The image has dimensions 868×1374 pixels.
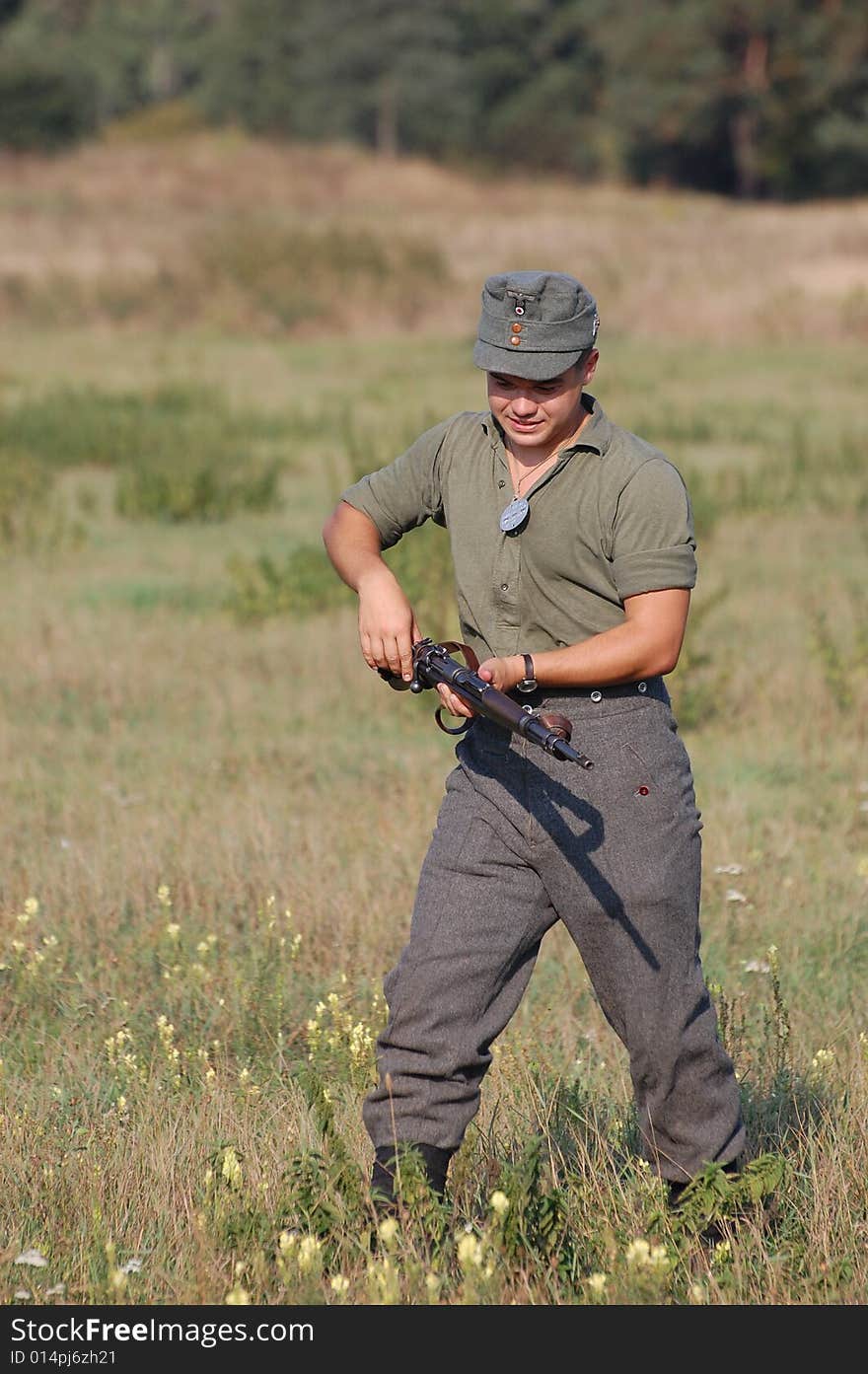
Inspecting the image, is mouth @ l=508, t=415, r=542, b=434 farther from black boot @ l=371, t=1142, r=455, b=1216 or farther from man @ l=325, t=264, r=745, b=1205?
black boot @ l=371, t=1142, r=455, b=1216

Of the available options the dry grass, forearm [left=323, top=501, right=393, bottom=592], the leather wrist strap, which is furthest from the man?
the dry grass

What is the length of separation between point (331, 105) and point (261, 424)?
63205mm

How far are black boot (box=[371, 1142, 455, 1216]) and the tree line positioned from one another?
61135mm

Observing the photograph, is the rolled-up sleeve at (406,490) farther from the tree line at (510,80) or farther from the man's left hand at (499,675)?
the tree line at (510,80)

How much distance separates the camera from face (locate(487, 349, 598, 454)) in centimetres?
352

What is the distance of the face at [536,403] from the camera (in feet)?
11.5

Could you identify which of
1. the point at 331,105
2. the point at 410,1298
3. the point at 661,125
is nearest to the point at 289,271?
the point at 410,1298

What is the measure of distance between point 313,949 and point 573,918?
2.11 m

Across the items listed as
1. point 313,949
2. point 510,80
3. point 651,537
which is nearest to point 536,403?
point 651,537

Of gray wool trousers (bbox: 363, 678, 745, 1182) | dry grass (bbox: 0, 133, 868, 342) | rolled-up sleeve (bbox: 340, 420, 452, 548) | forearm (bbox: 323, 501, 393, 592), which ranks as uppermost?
rolled-up sleeve (bbox: 340, 420, 452, 548)

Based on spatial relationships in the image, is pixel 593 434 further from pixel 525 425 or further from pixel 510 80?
pixel 510 80

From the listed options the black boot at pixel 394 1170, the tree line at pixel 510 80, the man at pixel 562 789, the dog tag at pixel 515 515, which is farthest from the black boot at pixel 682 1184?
the tree line at pixel 510 80

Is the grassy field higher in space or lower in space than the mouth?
lower

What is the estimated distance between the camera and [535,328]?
3457 millimetres
